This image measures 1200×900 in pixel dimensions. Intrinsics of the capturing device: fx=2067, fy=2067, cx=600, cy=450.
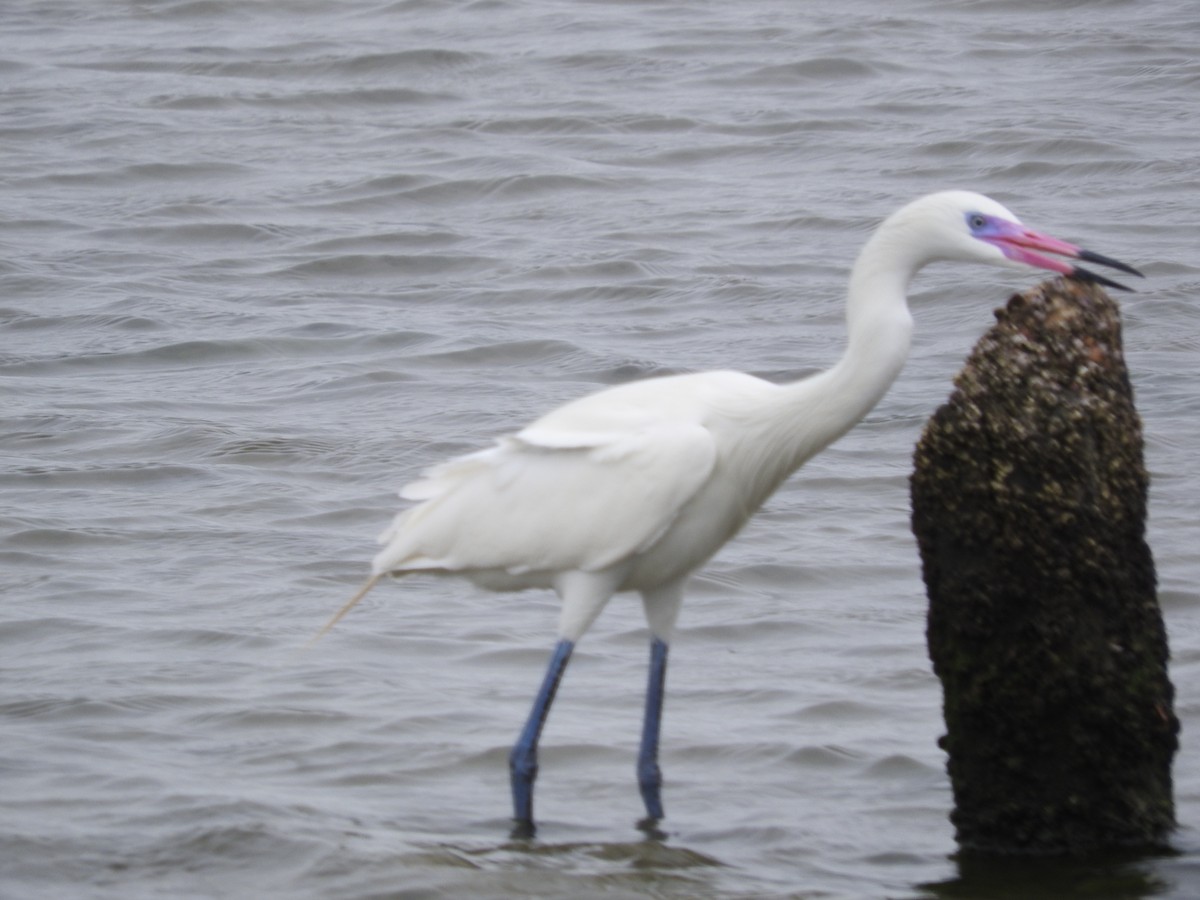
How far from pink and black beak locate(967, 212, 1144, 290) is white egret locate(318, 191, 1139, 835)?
0.32 feet

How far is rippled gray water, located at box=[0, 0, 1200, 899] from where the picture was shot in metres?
5.84

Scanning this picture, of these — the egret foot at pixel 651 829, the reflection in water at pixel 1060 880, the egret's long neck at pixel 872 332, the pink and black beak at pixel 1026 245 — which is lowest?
the egret foot at pixel 651 829

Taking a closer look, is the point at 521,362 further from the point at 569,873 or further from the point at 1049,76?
the point at 1049,76

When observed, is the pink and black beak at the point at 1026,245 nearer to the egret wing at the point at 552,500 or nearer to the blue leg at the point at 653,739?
the egret wing at the point at 552,500

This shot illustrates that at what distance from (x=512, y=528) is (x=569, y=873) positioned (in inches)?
41.7

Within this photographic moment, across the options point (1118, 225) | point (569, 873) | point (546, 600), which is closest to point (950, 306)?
point (1118, 225)

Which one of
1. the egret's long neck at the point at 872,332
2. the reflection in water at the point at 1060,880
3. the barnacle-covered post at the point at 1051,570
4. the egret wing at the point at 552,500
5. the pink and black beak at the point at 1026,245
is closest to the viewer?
the barnacle-covered post at the point at 1051,570

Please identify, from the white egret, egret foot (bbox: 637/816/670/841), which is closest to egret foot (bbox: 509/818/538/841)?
the white egret

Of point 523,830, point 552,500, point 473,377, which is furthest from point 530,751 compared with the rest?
point 473,377

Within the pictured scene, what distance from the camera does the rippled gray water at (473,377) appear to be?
5.84 metres

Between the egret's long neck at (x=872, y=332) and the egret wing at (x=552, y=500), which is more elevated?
the egret's long neck at (x=872, y=332)

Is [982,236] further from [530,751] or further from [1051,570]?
[530,751]

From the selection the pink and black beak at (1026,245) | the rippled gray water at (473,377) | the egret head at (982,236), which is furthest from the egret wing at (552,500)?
the pink and black beak at (1026,245)

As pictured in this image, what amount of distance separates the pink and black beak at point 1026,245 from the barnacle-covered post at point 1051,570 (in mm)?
242
